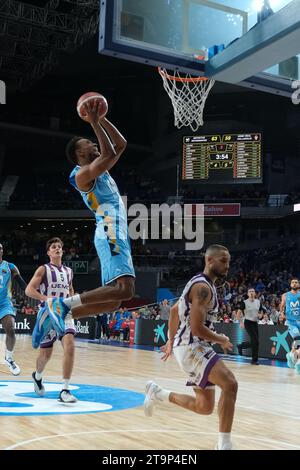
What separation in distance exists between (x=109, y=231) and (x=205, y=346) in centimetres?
113

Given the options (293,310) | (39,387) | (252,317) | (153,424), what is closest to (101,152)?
(153,424)

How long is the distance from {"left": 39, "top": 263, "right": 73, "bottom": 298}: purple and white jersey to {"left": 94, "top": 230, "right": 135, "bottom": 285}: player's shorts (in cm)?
272

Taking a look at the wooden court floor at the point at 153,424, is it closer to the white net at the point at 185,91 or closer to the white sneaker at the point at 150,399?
the white sneaker at the point at 150,399

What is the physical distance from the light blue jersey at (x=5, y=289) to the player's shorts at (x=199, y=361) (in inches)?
195

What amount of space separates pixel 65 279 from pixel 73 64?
2528 cm

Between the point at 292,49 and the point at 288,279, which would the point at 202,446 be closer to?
the point at 292,49

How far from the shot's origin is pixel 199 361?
414 centimetres

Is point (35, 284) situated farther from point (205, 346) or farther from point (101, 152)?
point (205, 346)

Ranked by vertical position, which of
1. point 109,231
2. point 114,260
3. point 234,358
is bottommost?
point 234,358

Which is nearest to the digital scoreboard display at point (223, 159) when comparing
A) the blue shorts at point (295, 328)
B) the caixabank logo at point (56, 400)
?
the blue shorts at point (295, 328)

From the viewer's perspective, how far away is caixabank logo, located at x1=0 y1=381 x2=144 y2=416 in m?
5.91

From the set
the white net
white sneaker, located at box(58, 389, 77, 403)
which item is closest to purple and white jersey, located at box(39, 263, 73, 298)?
white sneaker, located at box(58, 389, 77, 403)

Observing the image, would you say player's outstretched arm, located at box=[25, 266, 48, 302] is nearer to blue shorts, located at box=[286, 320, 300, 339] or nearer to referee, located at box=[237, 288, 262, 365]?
blue shorts, located at box=[286, 320, 300, 339]

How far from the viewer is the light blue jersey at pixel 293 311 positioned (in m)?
11.2
